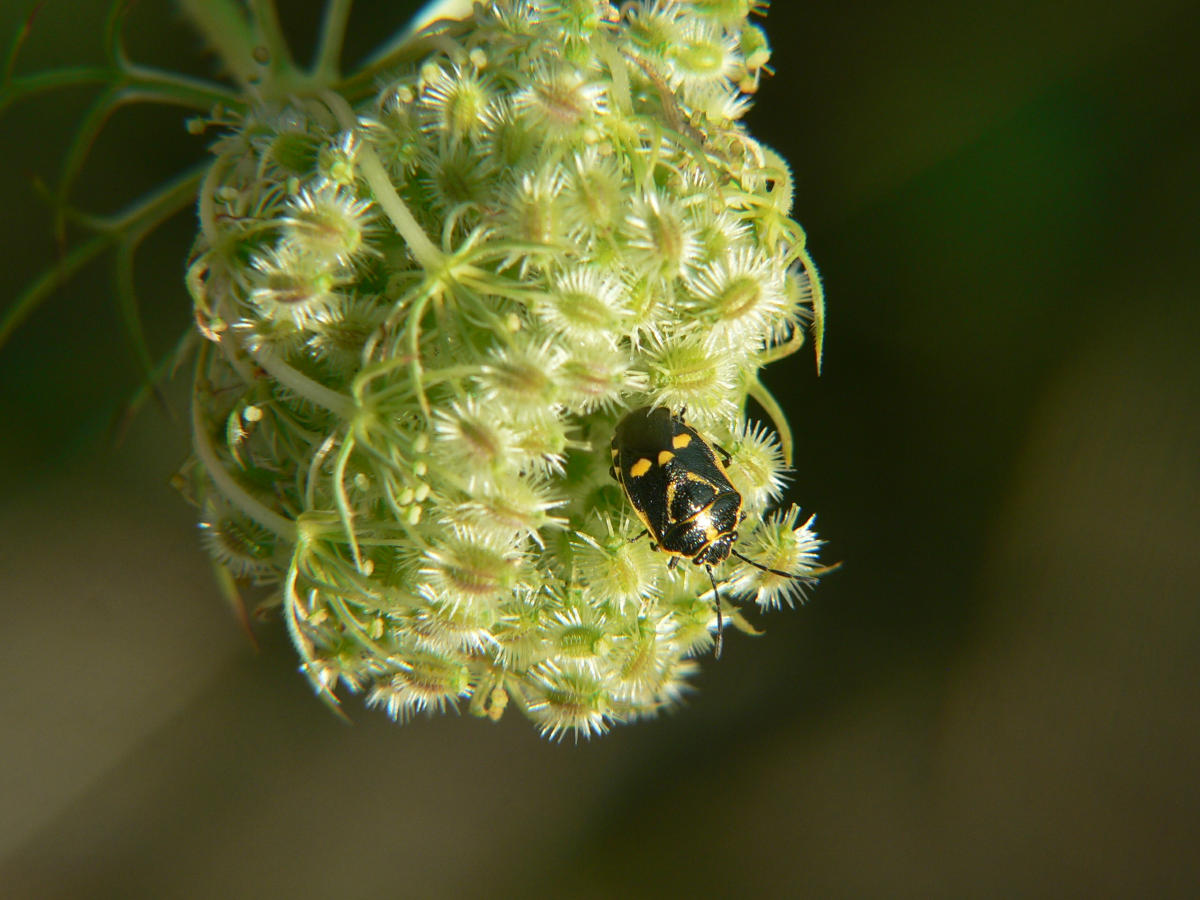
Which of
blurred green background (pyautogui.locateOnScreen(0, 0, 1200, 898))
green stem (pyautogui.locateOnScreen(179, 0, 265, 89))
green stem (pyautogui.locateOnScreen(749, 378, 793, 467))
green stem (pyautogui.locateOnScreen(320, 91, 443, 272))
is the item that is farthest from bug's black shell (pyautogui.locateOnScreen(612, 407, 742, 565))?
green stem (pyautogui.locateOnScreen(179, 0, 265, 89))

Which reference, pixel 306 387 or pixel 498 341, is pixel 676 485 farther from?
pixel 306 387

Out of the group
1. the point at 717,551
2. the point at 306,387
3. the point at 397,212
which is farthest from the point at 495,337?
the point at 717,551

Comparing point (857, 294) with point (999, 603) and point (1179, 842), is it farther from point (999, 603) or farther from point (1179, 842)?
point (1179, 842)

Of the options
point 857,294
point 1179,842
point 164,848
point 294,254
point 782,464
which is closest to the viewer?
point 294,254

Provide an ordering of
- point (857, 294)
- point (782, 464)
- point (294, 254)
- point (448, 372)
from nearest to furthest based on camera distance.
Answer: point (448, 372)
point (294, 254)
point (782, 464)
point (857, 294)

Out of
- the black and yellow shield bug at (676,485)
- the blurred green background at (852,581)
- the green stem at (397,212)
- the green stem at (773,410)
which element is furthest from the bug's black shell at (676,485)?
the blurred green background at (852,581)

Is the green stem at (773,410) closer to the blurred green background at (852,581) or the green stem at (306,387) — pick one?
the green stem at (306,387)

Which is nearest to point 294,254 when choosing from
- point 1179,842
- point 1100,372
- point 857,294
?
point 857,294
